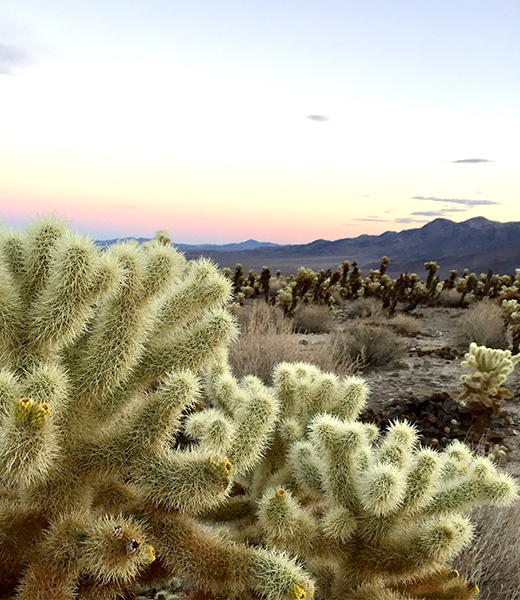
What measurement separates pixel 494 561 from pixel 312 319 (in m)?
10.2

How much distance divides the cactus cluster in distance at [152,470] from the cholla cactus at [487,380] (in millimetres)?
3394

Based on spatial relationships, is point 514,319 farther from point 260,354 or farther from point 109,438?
point 109,438

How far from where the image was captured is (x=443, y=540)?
2.81 meters

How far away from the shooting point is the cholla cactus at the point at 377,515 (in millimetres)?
2785

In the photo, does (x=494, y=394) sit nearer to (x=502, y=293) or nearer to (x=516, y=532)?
(x=516, y=532)

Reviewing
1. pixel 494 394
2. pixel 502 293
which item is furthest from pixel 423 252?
pixel 494 394

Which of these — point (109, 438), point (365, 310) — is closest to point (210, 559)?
point (109, 438)

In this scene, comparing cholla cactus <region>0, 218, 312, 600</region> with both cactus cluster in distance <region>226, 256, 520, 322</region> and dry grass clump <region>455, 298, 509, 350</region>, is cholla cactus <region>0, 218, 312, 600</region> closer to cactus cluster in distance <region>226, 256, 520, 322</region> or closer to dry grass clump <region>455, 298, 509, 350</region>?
dry grass clump <region>455, 298, 509, 350</region>

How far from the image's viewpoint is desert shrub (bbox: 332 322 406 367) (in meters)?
9.42

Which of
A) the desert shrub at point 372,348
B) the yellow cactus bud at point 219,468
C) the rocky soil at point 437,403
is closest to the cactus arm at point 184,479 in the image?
the yellow cactus bud at point 219,468

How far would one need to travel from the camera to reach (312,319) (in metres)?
13.7

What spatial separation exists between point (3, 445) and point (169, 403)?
0.70 m

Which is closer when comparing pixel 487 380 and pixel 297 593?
pixel 297 593

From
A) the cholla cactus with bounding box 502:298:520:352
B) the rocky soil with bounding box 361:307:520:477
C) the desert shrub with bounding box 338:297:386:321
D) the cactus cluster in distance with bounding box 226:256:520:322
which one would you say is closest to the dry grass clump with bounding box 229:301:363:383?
the rocky soil with bounding box 361:307:520:477
